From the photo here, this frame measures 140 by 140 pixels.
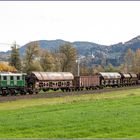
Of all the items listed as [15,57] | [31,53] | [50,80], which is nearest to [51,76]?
[50,80]

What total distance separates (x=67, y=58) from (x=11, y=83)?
2856 inches

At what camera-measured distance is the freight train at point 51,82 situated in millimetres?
53656

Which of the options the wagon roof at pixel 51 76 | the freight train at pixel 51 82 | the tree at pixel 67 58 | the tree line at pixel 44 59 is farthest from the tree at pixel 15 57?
the wagon roof at pixel 51 76

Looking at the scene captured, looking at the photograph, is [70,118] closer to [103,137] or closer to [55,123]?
[55,123]

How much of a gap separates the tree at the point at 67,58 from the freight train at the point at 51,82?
108ft

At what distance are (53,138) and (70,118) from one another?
18.7 feet

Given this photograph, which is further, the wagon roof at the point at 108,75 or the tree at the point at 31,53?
the tree at the point at 31,53

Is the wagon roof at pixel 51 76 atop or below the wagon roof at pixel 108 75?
atop

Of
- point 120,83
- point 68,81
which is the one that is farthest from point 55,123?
point 120,83

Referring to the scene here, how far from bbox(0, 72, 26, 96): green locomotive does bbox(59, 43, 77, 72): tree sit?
67539 mm

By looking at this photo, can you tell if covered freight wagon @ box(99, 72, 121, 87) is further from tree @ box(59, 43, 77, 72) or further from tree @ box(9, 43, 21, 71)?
tree @ box(9, 43, 21, 71)

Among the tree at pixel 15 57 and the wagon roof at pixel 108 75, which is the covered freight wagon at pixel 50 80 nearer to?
the wagon roof at pixel 108 75

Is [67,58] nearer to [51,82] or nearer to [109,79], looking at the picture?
[109,79]

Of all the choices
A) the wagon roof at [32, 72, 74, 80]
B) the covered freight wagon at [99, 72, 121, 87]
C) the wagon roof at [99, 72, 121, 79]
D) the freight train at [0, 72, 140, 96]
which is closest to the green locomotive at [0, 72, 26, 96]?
the freight train at [0, 72, 140, 96]
